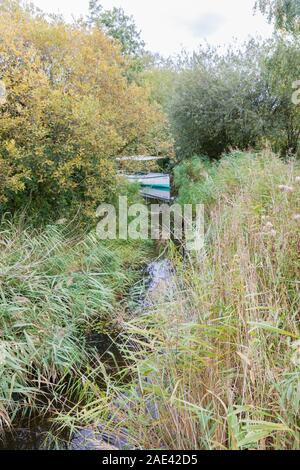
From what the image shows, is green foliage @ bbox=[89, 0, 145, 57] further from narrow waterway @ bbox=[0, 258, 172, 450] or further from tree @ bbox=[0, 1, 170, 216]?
narrow waterway @ bbox=[0, 258, 172, 450]

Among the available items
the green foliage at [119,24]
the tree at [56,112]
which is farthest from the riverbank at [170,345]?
the green foliage at [119,24]

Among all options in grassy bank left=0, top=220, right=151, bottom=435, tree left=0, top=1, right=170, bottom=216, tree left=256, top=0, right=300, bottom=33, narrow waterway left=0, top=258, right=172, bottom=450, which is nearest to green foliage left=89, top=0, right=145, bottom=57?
tree left=256, top=0, right=300, bottom=33

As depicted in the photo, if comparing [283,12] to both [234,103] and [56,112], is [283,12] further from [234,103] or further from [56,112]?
[56,112]

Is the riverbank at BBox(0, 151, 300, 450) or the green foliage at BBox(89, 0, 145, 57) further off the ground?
the green foliage at BBox(89, 0, 145, 57)

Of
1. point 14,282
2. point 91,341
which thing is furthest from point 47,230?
point 91,341

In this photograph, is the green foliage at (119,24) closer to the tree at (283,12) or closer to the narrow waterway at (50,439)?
the tree at (283,12)

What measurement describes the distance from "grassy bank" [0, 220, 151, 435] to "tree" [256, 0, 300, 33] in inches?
293

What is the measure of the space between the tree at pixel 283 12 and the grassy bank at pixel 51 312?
7.43 metres

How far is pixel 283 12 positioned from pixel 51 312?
30.0ft

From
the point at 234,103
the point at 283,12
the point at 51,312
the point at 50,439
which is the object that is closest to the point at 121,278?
the point at 51,312

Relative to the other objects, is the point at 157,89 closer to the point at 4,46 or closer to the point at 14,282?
the point at 4,46

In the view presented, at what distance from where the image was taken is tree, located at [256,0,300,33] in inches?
329

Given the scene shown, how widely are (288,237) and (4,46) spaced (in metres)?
5.17

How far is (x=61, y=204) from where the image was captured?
6.20 meters
